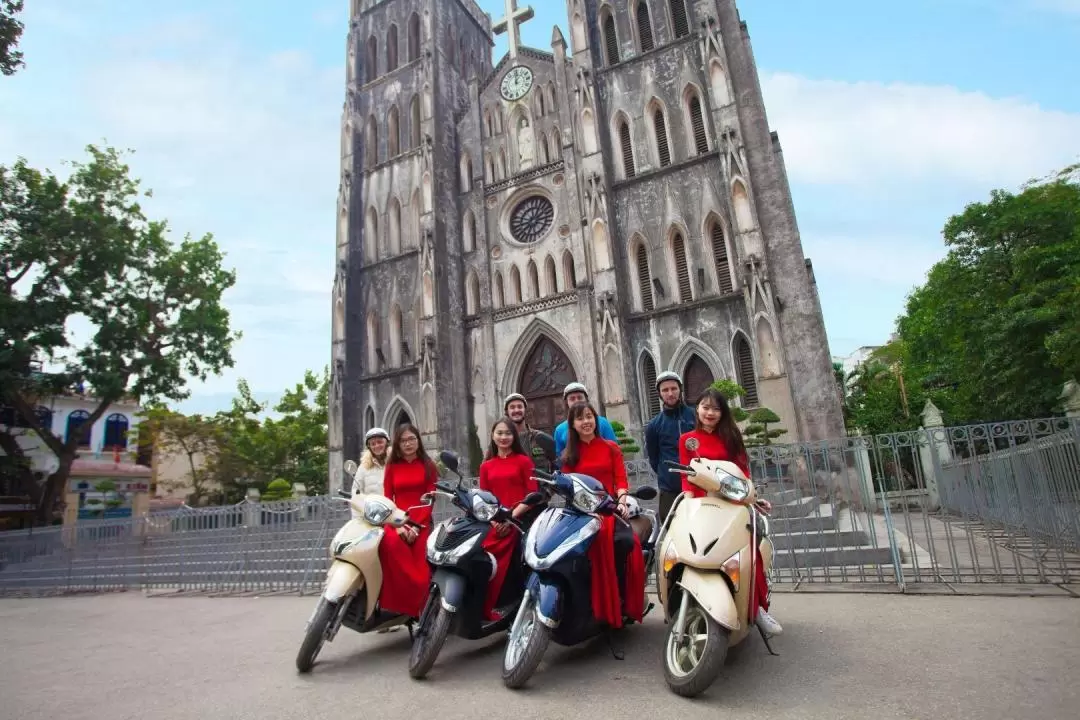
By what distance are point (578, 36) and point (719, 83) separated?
511cm

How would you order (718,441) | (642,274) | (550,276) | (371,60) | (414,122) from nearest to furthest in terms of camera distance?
(718,441)
(642,274)
(550,276)
(414,122)
(371,60)

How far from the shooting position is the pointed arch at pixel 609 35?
19.4m

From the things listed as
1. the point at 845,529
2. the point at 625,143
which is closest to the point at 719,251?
the point at 625,143

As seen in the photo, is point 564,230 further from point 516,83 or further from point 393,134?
point 393,134

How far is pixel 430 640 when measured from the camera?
136 inches

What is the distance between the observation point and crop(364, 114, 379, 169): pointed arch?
76.5ft

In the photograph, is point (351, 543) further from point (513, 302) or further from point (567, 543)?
point (513, 302)

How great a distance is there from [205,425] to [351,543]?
24.7 meters

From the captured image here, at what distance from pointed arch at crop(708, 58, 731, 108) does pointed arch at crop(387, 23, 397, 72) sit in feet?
43.3

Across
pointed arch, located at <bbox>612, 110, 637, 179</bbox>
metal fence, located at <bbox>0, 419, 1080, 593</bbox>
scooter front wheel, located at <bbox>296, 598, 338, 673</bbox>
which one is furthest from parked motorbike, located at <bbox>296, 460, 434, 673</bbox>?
pointed arch, located at <bbox>612, 110, 637, 179</bbox>

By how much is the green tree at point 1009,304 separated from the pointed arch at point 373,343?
17616 mm

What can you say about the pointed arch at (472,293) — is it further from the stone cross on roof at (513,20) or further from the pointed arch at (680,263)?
the stone cross on roof at (513,20)

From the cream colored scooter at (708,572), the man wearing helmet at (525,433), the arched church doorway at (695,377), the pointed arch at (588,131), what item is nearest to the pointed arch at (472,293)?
the pointed arch at (588,131)

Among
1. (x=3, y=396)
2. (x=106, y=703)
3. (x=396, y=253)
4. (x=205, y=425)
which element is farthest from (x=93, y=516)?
(x=106, y=703)
